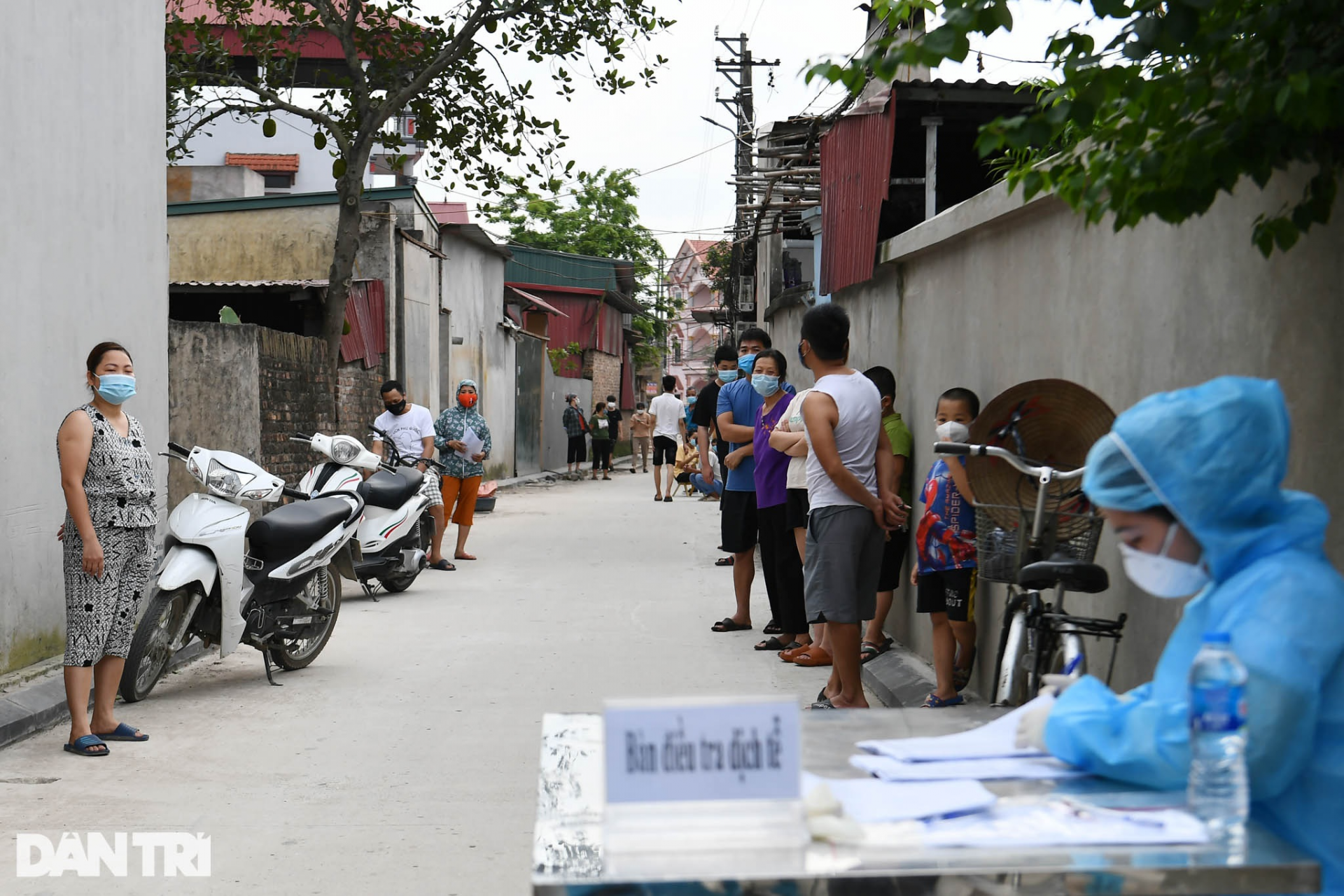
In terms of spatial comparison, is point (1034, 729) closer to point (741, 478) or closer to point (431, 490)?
point (741, 478)

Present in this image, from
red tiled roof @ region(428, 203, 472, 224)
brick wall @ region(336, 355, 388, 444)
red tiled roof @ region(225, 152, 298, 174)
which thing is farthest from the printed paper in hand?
red tiled roof @ region(428, 203, 472, 224)

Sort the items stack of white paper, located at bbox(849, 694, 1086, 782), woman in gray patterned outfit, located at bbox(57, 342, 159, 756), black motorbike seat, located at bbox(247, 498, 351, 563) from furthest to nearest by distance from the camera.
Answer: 1. black motorbike seat, located at bbox(247, 498, 351, 563)
2. woman in gray patterned outfit, located at bbox(57, 342, 159, 756)
3. stack of white paper, located at bbox(849, 694, 1086, 782)

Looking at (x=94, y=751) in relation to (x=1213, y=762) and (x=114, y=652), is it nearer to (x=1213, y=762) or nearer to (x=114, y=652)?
(x=114, y=652)

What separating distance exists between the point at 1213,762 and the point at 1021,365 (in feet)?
13.5

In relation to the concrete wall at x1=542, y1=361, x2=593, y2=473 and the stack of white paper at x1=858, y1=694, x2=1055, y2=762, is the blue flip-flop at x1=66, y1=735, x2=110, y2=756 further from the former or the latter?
the concrete wall at x1=542, y1=361, x2=593, y2=473

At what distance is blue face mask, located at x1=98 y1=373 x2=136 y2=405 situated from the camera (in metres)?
5.81

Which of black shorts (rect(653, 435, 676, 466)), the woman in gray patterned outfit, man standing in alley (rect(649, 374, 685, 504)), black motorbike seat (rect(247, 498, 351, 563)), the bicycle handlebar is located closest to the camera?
the bicycle handlebar

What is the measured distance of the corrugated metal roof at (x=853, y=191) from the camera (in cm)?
959

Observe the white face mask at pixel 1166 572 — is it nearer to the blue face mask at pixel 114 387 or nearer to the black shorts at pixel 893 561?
the blue face mask at pixel 114 387

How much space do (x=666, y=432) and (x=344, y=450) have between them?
1221cm

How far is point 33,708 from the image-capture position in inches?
250

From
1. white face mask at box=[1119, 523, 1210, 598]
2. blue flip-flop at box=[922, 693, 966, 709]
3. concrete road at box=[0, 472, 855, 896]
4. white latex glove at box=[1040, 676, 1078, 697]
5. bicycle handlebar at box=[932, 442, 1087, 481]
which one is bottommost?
concrete road at box=[0, 472, 855, 896]

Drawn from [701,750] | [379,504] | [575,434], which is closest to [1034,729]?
[701,750]

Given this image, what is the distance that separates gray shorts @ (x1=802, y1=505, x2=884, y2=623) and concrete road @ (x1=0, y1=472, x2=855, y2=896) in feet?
2.97
